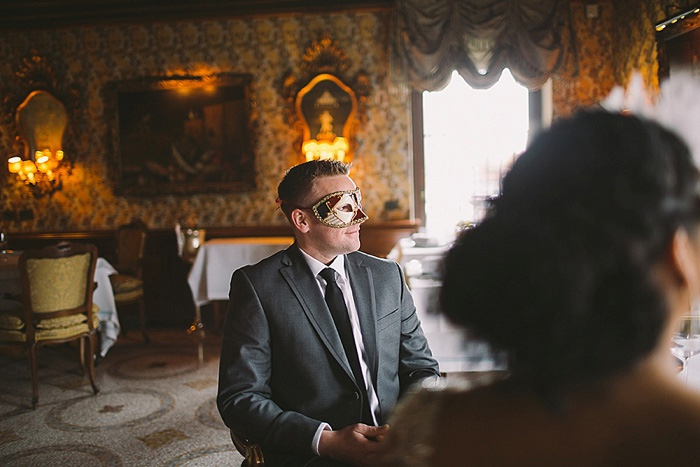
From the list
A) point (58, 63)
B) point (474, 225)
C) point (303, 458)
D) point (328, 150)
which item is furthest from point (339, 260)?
point (58, 63)

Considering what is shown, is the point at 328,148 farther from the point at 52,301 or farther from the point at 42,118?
the point at 42,118

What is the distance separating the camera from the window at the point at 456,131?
20.9ft

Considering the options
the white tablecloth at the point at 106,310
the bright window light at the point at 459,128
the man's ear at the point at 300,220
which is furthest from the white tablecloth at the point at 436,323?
the white tablecloth at the point at 106,310

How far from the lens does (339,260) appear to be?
196 cm

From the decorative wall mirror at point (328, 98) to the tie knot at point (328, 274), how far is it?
448cm

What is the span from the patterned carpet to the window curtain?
369 centimetres

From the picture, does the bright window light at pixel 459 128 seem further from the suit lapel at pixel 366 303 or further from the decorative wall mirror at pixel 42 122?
the suit lapel at pixel 366 303

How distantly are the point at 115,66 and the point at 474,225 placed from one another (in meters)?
6.81

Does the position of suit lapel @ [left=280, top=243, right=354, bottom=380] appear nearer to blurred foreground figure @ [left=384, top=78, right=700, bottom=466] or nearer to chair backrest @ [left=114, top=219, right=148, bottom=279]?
blurred foreground figure @ [left=384, top=78, right=700, bottom=466]

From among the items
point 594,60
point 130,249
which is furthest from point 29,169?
point 594,60

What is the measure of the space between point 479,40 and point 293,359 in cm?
512

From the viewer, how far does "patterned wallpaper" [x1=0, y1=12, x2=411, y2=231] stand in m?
6.34

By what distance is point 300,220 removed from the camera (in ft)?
6.54

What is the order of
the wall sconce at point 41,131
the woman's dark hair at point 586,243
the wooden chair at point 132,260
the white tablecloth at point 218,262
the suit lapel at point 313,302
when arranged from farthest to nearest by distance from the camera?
the wall sconce at point 41,131, the wooden chair at point 132,260, the white tablecloth at point 218,262, the suit lapel at point 313,302, the woman's dark hair at point 586,243
